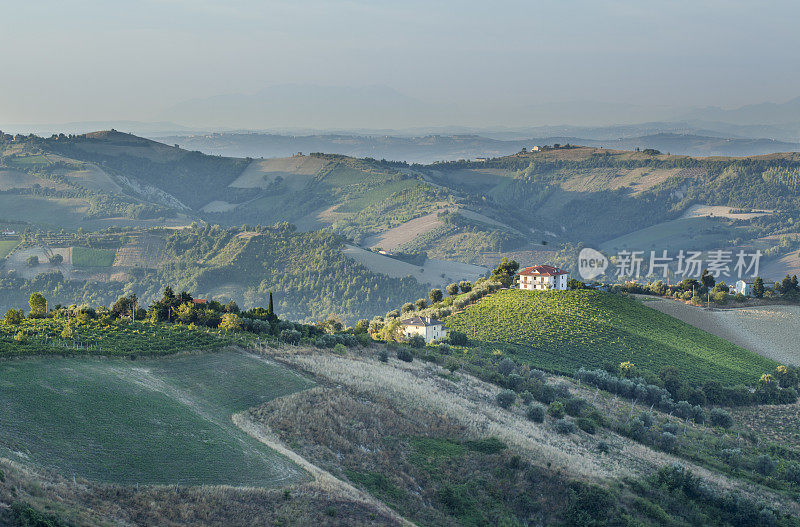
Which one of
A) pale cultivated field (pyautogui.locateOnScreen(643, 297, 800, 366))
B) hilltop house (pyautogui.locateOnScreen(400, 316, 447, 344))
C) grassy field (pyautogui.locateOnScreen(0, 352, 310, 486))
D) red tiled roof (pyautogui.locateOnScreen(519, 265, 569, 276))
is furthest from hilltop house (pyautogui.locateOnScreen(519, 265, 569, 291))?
grassy field (pyautogui.locateOnScreen(0, 352, 310, 486))

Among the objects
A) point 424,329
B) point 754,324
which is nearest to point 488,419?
point 424,329

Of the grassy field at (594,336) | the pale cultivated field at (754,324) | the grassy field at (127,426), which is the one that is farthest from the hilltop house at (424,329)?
the grassy field at (127,426)

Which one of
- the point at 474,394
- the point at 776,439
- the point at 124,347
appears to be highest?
the point at 124,347

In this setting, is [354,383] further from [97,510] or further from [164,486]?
[97,510]

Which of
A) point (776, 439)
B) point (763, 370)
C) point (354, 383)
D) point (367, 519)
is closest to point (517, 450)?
point (354, 383)

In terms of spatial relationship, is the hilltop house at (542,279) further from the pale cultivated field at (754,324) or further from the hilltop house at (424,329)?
the hilltop house at (424,329)

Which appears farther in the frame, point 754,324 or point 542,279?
point 542,279

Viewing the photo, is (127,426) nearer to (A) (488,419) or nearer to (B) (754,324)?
(A) (488,419)
